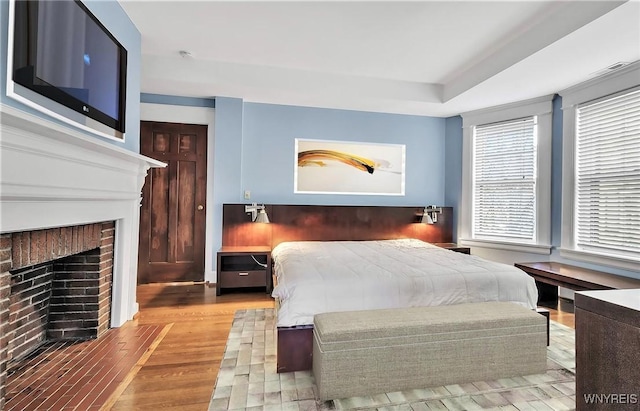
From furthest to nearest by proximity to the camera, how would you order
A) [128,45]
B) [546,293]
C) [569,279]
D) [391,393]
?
[546,293]
[569,279]
[128,45]
[391,393]

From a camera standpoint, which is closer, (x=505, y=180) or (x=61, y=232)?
(x=61, y=232)

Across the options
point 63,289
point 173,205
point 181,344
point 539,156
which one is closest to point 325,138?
point 173,205

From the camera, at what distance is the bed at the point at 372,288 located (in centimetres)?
194

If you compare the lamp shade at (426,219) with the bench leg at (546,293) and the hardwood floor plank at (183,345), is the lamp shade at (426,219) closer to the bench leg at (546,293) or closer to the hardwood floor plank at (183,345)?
the bench leg at (546,293)

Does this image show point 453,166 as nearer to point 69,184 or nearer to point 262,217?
point 262,217

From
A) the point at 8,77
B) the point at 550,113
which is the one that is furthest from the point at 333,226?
the point at 8,77

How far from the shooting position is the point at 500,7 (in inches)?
93.6

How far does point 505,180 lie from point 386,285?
2.96 meters

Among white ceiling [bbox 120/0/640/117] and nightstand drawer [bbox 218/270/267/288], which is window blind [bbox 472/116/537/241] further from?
nightstand drawer [bbox 218/270/267/288]

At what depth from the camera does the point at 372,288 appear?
6.69 feet

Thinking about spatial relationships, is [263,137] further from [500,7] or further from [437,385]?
[437,385]

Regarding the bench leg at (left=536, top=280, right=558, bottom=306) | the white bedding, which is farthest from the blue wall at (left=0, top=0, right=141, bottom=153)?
the bench leg at (left=536, top=280, right=558, bottom=306)

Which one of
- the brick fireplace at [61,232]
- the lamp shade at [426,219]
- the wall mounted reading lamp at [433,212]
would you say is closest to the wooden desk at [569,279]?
the lamp shade at [426,219]

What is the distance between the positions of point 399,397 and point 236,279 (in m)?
2.34
